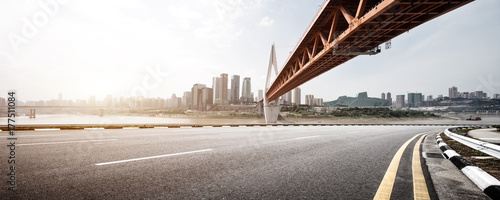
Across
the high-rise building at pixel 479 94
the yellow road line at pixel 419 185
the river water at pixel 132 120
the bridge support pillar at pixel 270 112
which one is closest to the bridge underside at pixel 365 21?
the yellow road line at pixel 419 185

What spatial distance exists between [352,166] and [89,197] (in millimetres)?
3810

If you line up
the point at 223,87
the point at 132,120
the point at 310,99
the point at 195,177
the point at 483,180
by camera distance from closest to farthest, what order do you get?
the point at 483,180 → the point at 195,177 → the point at 132,120 → the point at 223,87 → the point at 310,99

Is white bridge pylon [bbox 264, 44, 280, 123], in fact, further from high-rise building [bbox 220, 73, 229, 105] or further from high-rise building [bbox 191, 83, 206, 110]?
high-rise building [bbox 220, 73, 229, 105]

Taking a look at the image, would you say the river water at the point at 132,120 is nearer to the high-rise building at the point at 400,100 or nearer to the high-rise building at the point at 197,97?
the high-rise building at the point at 197,97

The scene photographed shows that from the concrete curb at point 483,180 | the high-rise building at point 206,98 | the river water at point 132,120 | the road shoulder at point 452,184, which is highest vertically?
the high-rise building at point 206,98

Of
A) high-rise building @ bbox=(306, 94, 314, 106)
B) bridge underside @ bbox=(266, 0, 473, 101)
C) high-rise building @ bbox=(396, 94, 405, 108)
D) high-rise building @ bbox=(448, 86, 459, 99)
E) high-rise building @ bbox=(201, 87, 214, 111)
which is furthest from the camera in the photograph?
high-rise building @ bbox=(396, 94, 405, 108)

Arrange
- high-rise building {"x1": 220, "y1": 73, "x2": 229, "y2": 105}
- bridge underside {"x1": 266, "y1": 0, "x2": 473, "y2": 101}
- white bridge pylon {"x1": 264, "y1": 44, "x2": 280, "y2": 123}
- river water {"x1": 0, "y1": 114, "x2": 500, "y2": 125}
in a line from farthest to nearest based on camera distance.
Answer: high-rise building {"x1": 220, "y1": 73, "x2": 229, "y2": 105} → white bridge pylon {"x1": 264, "y1": 44, "x2": 280, "y2": 123} → river water {"x1": 0, "y1": 114, "x2": 500, "y2": 125} → bridge underside {"x1": 266, "y1": 0, "x2": 473, "y2": 101}

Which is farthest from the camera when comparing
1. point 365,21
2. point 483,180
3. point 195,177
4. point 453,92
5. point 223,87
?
point 223,87

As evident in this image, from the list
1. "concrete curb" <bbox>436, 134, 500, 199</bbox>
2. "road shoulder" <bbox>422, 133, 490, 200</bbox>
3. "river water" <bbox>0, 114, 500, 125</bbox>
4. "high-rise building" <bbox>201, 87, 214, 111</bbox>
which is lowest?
"river water" <bbox>0, 114, 500, 125</bbox>

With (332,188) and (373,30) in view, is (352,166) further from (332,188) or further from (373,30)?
(373,30)

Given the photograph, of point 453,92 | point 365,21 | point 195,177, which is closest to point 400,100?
point 453,92

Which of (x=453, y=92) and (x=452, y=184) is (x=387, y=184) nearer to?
(x=452, y=184)

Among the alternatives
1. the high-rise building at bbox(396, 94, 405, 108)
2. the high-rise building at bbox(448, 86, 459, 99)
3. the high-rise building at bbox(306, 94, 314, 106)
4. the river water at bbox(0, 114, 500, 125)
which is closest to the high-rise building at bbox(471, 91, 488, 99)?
the high-rise building at bbox(448, 86, 459, 99)

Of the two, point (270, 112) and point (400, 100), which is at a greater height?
point (400, 100)
